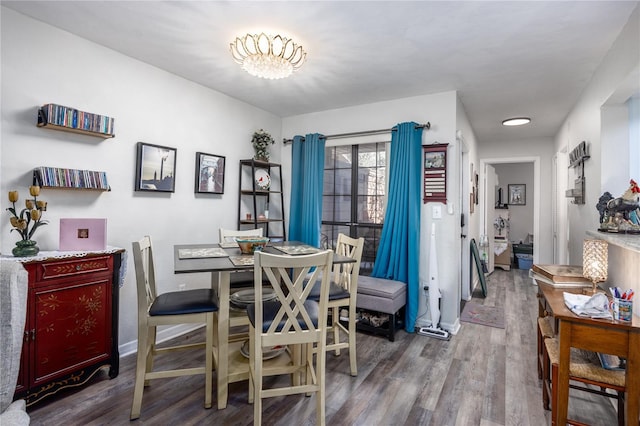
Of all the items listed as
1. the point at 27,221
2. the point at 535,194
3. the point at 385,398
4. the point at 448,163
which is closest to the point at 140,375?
the point at 27,221

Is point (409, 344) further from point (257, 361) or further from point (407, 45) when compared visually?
point (407, 45)

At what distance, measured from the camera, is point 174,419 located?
1944 mm

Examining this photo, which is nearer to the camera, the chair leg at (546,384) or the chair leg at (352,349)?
the chair leg at (546,384)

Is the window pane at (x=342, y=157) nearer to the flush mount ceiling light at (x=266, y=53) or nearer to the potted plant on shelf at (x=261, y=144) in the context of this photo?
the potted plant on shelf at (x=261, y=144)

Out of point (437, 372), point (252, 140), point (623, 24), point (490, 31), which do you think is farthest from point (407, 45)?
point (437, 372)

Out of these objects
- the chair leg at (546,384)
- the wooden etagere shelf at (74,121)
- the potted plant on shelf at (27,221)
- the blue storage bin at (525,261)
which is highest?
the wooden etagere shelf at (74,121)

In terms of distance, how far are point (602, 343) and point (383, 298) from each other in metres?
1.82

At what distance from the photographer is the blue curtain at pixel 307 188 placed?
417cm

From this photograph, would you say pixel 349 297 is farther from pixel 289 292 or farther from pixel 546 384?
pixel 546 384

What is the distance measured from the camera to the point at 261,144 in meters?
4.05

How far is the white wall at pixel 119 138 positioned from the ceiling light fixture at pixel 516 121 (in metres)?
3.65

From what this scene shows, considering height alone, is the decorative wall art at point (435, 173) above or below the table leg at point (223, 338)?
above

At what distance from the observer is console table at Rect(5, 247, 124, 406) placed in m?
1.96

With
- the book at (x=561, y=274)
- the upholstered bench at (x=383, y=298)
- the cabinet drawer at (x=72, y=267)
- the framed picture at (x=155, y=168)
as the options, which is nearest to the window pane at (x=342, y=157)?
the upholstered bench at (x=383, y=298)
